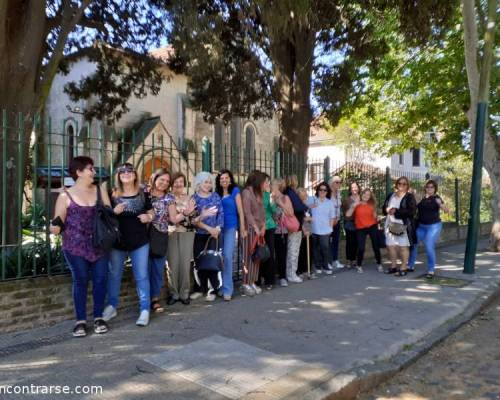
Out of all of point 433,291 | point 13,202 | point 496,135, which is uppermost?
point 496,135

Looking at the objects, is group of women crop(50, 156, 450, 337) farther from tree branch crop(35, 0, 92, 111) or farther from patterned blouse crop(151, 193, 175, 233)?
tree branch crop(35, 0, 92, 111)

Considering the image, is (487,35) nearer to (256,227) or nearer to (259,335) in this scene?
(256,227)

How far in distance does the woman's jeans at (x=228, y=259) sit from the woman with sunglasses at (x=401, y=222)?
330 cm

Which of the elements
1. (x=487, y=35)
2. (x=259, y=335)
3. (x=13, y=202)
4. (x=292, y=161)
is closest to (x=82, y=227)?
(x=13, y=202)

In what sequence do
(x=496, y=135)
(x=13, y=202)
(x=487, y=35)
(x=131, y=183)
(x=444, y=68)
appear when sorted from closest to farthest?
(x=131, y=183) < (x=13, y=202) < (x=487, y=35) < (x=496, y=135) < (x=444, y=68)

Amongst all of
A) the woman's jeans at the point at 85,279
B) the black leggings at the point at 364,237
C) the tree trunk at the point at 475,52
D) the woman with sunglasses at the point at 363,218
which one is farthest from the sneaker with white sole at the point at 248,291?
the tree trunk at the point at 475,52

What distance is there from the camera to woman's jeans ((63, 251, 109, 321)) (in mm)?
4414

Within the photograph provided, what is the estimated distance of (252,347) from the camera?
4211mm

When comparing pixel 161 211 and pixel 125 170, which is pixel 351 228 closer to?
pixel 161 211

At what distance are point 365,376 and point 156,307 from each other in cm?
266

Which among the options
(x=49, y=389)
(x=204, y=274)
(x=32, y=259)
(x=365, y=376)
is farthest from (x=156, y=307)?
(x=365, y=376)

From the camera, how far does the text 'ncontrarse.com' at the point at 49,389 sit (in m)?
3.25

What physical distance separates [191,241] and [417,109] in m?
12.2

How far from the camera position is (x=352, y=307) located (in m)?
5.76
